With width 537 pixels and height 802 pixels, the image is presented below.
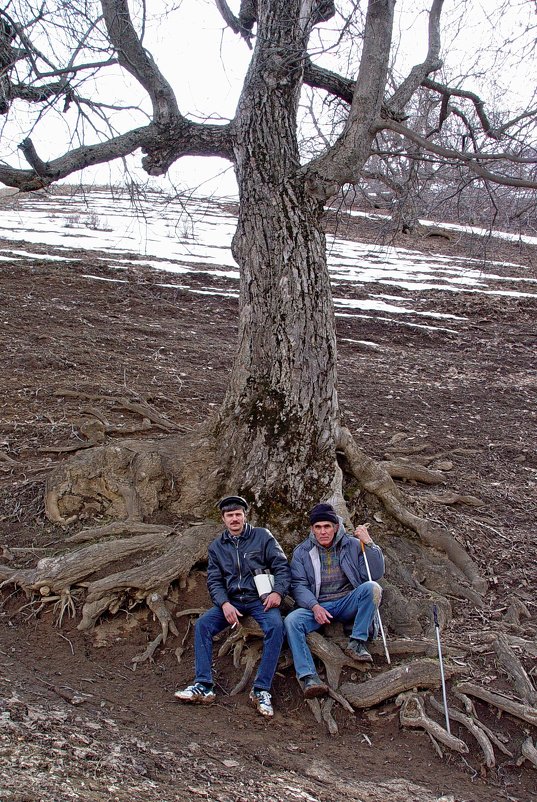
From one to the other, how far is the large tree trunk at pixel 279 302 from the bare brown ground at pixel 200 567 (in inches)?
41.2

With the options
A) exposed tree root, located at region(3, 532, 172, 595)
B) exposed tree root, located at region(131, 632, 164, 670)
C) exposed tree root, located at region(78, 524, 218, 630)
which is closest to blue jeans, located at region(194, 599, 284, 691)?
exposed tree root, located at region(131, 632, 164, 670)

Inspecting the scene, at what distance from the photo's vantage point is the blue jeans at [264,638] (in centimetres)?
453

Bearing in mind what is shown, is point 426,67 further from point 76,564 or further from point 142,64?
point 76,564

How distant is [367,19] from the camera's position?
5199 millimetres

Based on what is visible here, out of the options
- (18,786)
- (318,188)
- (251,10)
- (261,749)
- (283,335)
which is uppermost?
(251,10)

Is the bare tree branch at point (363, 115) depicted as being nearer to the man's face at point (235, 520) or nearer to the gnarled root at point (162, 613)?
the man's face at point (235, 520)

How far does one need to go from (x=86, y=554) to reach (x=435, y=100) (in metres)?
5.11

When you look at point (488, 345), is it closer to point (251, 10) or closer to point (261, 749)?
point (251, 10)

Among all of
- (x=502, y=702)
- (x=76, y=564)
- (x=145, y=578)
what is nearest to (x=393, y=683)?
(x=502, y=702)

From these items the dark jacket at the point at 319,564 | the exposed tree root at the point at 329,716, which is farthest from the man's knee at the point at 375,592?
the exposed tree root at the point at 329,716

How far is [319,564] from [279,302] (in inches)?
77.9

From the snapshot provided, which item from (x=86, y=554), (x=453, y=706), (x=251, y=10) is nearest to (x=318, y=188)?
(x=251, y=10)

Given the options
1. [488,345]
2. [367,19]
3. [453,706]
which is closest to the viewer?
[453,706]

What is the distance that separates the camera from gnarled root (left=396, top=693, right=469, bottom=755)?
166 inches
